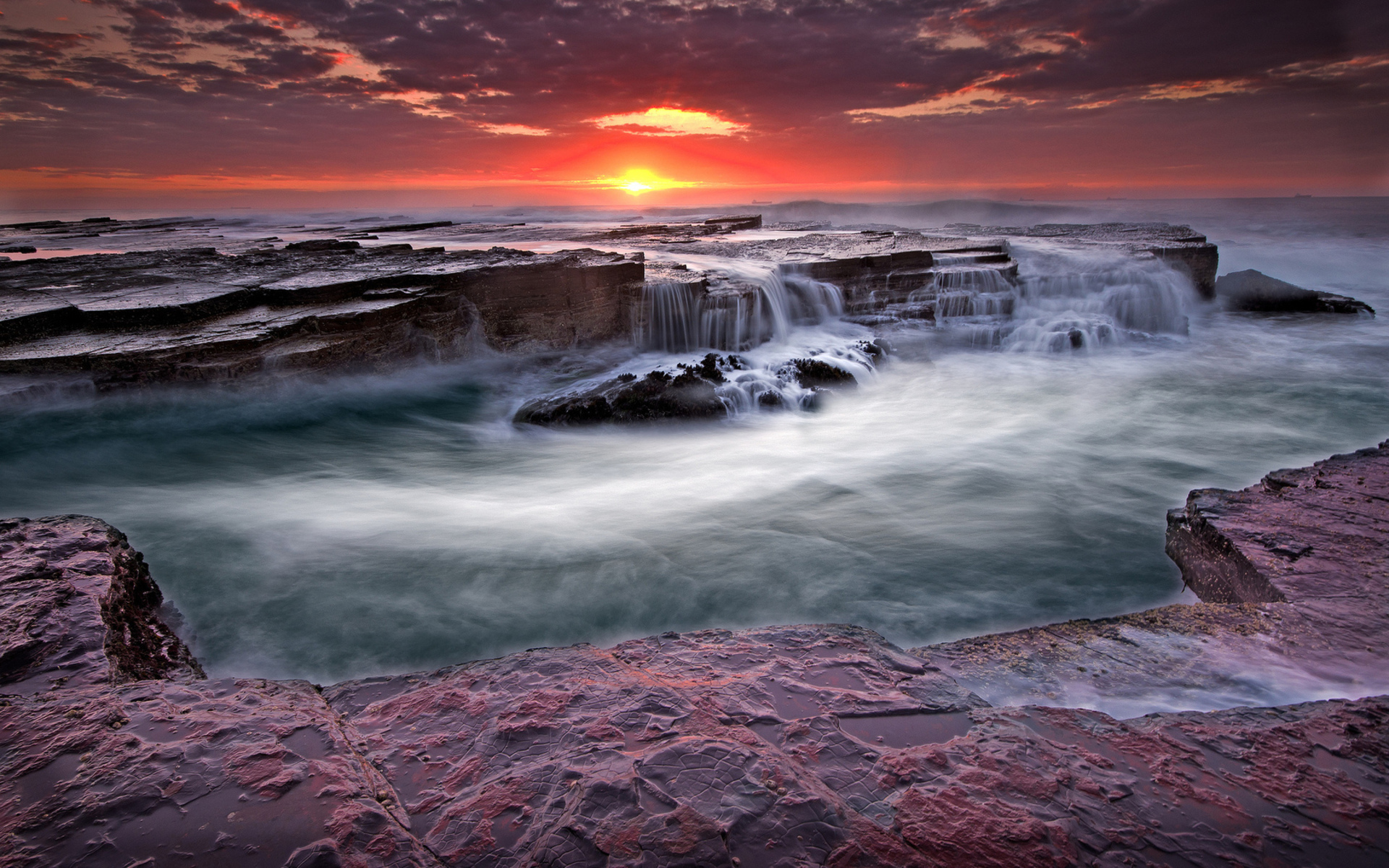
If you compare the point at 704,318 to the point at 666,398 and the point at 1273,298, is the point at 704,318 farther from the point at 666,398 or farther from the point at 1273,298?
the point at 1273,298

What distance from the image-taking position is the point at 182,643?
303 centimetres

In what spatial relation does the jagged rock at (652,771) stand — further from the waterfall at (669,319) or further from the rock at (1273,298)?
the rock at (1273,298)

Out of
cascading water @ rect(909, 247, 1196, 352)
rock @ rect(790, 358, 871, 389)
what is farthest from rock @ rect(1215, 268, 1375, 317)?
rock @ rect(790, 358, 871, 389)

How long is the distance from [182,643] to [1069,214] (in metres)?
50.7

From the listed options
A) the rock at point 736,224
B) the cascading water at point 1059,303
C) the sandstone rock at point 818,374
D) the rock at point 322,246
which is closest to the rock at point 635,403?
the sandstone rock at point 818,374

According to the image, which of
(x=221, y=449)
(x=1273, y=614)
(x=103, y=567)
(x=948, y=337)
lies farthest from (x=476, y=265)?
(x=1273, y=614)

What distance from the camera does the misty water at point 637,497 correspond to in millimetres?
3701

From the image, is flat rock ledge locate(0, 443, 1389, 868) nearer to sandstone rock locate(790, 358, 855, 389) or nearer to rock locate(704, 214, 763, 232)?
sandstone rock locate(790, 358, 855, 389)

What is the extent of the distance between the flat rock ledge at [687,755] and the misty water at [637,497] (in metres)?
0.96

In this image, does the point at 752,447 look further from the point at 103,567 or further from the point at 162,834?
the point at 162,834

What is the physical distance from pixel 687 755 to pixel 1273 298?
17.2m

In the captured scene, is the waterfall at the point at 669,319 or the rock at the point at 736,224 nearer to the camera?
the waterfall at the point at 669,319

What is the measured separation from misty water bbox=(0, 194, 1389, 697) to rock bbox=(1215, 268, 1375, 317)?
4.51 m

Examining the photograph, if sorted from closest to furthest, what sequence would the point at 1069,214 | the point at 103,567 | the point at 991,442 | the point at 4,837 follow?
the point at 4,837 → the point at 103,567 → the point at 991,442 → the point at 1069,214
